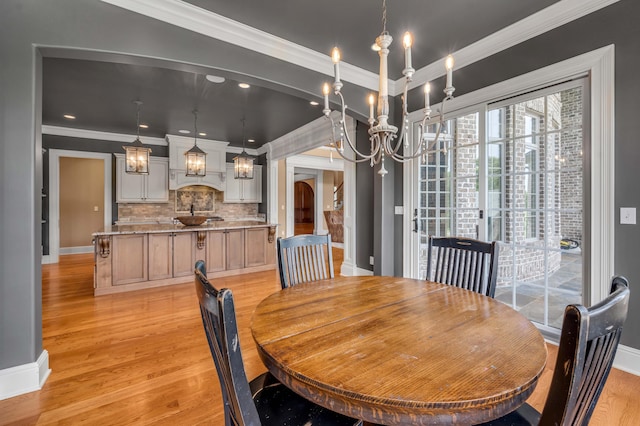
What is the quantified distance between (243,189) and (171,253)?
3606 mm

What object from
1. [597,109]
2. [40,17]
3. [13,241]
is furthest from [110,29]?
[597,109]

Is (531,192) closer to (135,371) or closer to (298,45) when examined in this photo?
(298,45)

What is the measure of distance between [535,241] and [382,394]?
267cm

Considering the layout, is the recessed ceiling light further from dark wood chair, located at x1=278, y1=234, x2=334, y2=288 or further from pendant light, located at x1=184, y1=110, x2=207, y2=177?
dark wood chair, located at x1=278, y1=234, x2=334, y2=288

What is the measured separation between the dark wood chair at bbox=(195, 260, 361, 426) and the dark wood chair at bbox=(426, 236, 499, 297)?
3.99ft

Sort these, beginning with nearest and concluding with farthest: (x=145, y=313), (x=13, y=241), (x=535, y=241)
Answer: (x=13, y=241)
(x=535, y=241)
(x=145, y=313)

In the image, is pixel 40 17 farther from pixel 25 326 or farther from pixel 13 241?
pixel 25 326

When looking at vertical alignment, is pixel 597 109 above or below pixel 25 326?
above

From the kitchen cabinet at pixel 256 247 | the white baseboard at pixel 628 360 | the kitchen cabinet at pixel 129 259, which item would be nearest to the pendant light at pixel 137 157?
the kitchen cabinet at pixel 129 259

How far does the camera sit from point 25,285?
187 centimetres

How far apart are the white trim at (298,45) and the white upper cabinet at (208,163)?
4.66m

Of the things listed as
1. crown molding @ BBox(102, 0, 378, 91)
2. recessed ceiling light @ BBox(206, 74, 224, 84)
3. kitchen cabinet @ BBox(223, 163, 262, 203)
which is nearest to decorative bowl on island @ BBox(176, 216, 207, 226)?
recessed ceiling light @ BBox(206, 74, 224, 84)

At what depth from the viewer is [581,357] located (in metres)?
0.58

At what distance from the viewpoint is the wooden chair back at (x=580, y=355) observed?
58 centimetres
